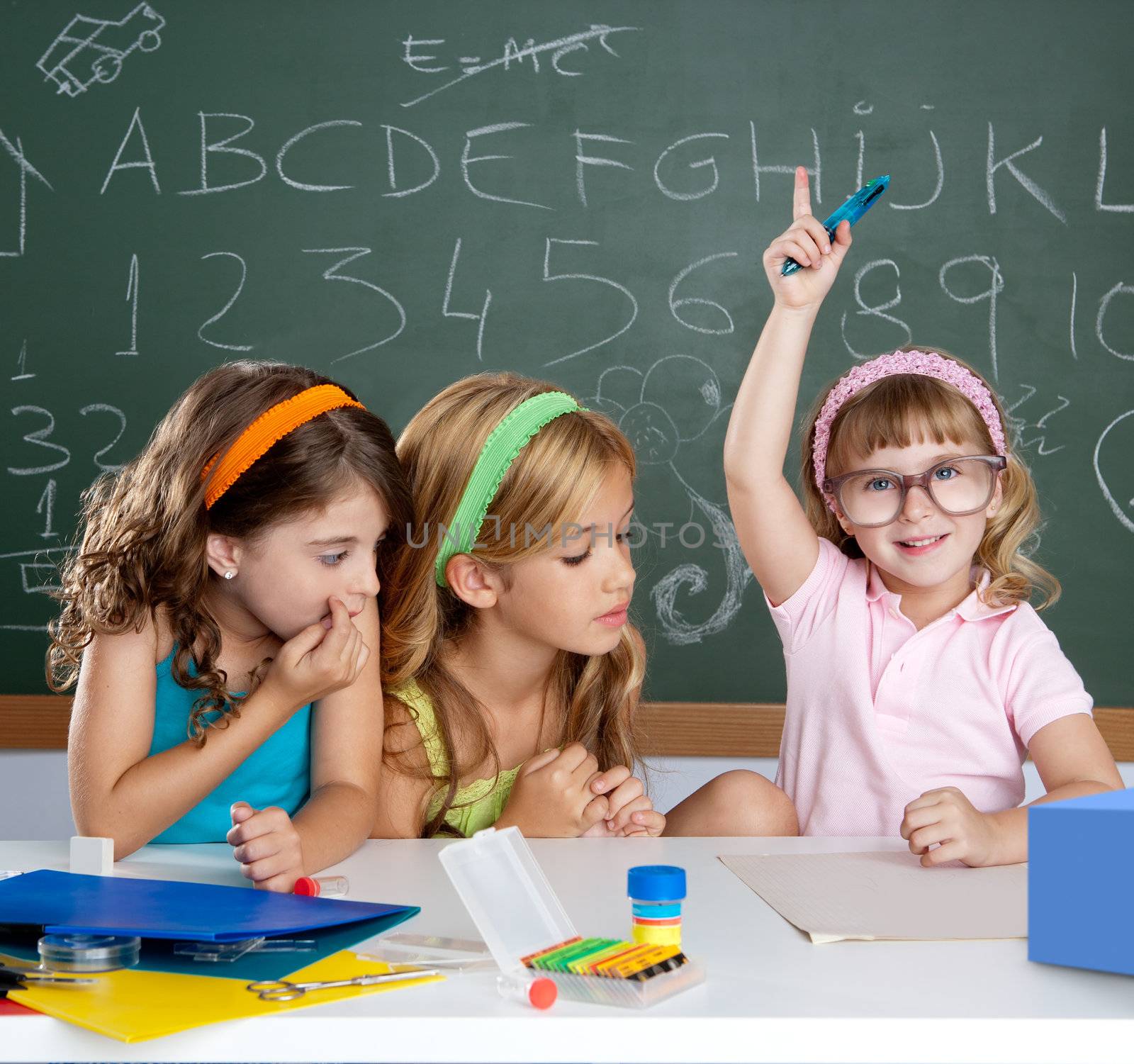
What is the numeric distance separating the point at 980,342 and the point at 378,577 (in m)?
1.39

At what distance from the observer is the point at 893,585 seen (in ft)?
5.21

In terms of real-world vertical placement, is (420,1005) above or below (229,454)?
below

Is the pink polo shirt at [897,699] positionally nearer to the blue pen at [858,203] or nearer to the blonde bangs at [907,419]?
the blonde bangs at [907,419]

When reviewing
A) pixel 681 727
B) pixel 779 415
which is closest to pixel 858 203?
pixel 779 415

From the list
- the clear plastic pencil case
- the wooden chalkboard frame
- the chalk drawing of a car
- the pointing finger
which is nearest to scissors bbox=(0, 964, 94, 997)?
the clear plastic pencil case

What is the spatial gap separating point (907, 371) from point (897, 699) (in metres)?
0.45

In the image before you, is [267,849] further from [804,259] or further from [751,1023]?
[804,259]

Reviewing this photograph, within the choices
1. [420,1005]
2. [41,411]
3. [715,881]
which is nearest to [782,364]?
[715,881]

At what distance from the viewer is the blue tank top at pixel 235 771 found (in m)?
1.30

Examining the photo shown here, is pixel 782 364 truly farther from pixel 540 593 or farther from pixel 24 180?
pixel 24 180

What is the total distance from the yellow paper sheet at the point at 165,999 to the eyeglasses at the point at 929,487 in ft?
3.27

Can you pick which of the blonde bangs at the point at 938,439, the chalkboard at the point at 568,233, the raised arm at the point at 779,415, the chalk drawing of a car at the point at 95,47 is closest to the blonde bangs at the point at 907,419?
the blonde bangs at the point at 938,439

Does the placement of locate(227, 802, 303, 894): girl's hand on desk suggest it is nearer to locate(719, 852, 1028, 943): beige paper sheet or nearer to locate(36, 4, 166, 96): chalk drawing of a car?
locate(719, 852, 1028, 943): beige paper sheet

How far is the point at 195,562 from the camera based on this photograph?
1.26 metres
